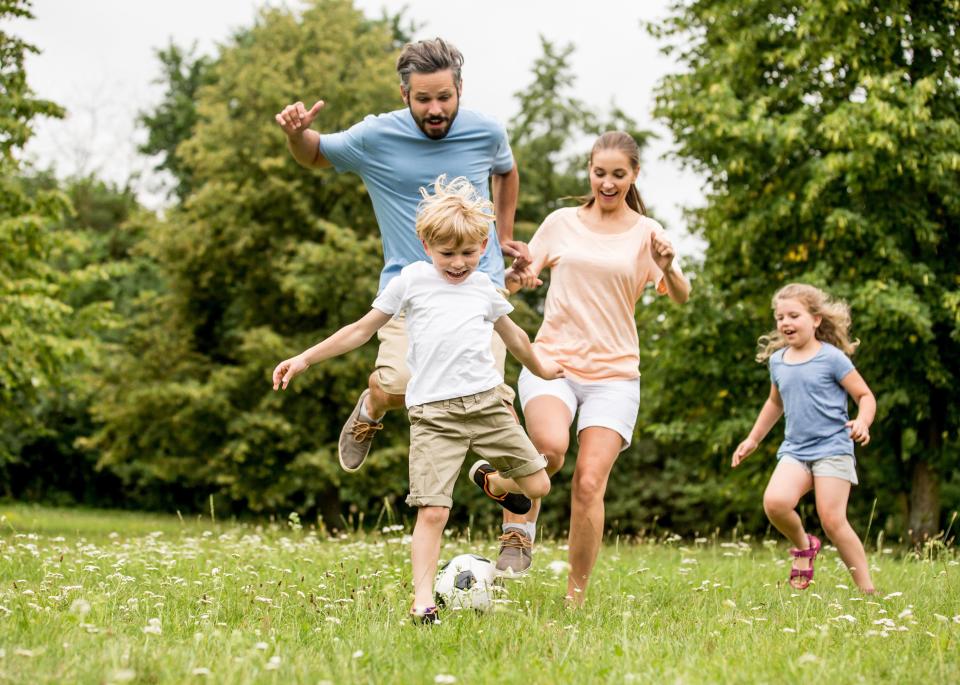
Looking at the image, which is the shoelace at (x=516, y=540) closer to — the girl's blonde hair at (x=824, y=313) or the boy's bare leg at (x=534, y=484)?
the boy's bare leg at (x=534, y=484)

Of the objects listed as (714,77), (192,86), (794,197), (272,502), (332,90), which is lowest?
(272,502)

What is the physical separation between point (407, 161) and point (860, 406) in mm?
3264

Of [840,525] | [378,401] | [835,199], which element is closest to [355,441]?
[378,401]

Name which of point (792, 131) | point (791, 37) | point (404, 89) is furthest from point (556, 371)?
point (791, 37)

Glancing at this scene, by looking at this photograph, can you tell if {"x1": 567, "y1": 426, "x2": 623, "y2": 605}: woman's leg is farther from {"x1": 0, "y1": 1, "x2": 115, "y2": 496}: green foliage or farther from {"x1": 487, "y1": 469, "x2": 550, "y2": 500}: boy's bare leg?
{"x1": 0, "y1": 1, "x2": 115, "y2": 496}: green foliage

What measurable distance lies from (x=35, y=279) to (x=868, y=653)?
1459cm

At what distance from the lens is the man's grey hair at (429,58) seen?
206 inches

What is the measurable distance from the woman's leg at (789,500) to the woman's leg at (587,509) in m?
1.47

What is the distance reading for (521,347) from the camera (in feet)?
16.5

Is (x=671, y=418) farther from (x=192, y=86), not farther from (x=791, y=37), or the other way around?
(x=192, y=86)

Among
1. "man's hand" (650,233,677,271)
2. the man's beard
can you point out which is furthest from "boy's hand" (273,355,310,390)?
"man's hand" (650,233,677,271)

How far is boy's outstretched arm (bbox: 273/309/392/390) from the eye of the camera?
181 inches

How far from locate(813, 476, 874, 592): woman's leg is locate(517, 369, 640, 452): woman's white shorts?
62.7 inches

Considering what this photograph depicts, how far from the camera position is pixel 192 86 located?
3606 cm
